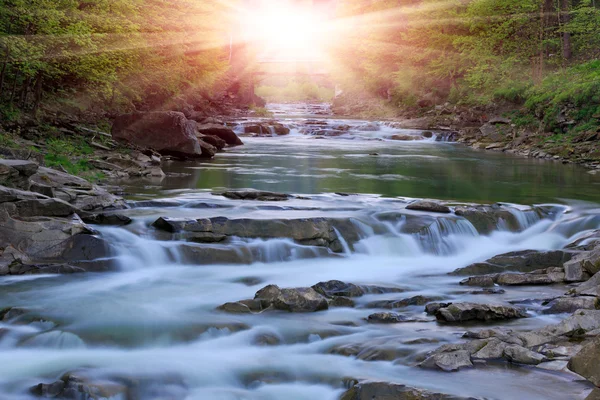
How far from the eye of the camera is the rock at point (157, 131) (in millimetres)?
22969

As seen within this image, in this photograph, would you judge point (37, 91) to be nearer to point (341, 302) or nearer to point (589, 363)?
point (341, 302)

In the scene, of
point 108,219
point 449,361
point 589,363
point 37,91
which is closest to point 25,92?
point 37,91

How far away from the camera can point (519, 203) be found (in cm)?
1538

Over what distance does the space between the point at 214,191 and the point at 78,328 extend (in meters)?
8.59

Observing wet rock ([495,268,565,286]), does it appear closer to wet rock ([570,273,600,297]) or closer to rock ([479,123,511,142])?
wet rock ([570,273,600,297])

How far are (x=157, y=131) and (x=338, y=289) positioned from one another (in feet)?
51.1

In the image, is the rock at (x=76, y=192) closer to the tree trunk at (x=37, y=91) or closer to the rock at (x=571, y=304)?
the rock at (x=571, y=304)

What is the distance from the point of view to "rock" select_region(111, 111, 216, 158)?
904 inches

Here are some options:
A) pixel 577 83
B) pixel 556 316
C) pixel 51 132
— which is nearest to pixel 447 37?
pixel 577 83

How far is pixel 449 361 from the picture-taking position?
6.44 metres

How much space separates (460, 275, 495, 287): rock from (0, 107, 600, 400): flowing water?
0.64 feet

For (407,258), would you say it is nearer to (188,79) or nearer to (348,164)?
(348,164)

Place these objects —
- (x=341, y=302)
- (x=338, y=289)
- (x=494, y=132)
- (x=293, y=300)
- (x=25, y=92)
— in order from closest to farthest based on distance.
A: (x=293, y=300) → (x=341, y=302) → (x=338, y=289) → (x=25, y=92) → (x=494, y=132)

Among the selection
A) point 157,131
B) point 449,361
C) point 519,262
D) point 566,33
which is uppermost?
point 566,33
